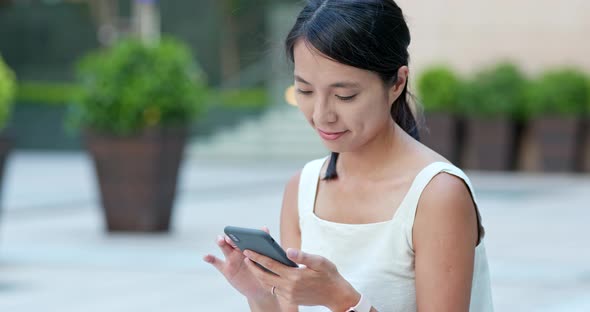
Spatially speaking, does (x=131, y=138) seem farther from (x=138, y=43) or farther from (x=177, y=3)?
(x=177, y=3)

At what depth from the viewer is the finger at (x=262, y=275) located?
2.15 meters

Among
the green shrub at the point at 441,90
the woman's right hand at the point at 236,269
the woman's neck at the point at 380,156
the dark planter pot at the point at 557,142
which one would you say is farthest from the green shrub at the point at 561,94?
the woman's right hand at the point at 236,269

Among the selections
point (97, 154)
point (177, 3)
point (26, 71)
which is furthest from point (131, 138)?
point (26, 71)

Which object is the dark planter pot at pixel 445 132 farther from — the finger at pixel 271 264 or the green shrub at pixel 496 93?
the finger at pixel 271 264

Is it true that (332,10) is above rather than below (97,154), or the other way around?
above

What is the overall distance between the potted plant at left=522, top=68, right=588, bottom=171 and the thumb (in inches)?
573

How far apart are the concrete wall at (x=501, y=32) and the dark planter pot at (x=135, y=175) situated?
790 centimetres

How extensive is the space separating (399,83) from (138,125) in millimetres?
7420

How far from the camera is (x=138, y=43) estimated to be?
978cm

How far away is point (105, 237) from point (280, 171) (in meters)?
8.19

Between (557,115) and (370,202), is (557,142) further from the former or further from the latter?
(370,202)

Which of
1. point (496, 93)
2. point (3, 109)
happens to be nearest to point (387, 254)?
point (3, 109)

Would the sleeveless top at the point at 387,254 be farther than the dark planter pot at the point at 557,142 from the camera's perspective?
No

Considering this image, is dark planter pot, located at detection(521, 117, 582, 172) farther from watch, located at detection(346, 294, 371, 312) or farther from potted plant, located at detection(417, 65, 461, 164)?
watch, located at detection(346, 294, 371, 312)
